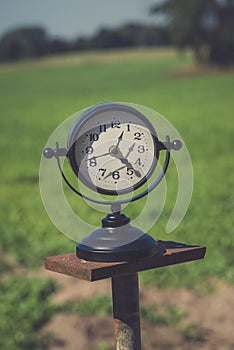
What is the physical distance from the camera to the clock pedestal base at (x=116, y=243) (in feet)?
10.4

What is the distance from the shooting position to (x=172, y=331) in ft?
20.8

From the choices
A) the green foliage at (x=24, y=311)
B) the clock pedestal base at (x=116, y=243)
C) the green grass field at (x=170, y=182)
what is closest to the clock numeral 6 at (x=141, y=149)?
the clock pedestal base at (x=116, y=243)

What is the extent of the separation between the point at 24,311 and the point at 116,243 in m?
3.94

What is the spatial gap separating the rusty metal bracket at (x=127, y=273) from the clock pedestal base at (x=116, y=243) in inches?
1.0

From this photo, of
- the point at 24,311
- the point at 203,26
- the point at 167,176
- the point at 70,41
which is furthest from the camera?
the point at 70,41

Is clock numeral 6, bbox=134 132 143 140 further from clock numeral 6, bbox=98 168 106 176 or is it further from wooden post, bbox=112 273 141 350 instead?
wooden post, bbox=112 273 141 350

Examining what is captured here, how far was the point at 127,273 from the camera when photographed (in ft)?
10.4

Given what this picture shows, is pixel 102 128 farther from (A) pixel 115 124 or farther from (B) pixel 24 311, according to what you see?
(B) pixel 24 311

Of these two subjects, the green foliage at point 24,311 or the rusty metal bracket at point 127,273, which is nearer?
the rusty metal bracket at point 127,273

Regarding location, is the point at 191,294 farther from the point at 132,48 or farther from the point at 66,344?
the point at 132,48

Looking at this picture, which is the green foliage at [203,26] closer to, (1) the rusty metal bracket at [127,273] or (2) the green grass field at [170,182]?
(2) the green grass field at [170,182]

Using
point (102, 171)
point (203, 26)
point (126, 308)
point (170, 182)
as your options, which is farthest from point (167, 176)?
point (203, 26)

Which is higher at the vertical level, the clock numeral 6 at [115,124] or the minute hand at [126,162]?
the clock numeral 6 at [115,124]

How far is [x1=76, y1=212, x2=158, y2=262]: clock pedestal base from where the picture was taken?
3.16 metres
